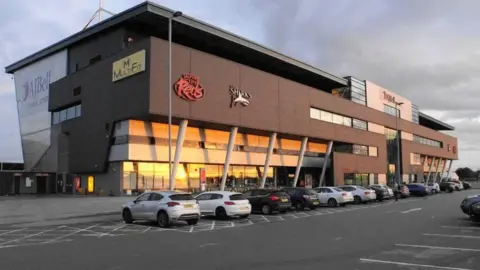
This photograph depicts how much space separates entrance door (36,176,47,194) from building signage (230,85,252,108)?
25951 mm

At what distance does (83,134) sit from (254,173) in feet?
65.2

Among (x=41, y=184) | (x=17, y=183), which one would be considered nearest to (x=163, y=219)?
(x=41, y=184)

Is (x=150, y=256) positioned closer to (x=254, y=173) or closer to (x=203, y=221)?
(x=203, y=221)

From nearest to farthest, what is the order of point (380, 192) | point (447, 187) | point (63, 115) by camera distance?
point (380, 192) < point (63, 115) < point (447, 187)

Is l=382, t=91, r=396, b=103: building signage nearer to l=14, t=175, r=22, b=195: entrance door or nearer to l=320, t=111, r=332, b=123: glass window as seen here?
l=320, t=111, r=332, b=123: glass window

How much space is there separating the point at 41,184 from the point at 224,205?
132 ft

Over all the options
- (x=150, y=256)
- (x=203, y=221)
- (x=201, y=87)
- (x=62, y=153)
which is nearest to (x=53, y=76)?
(x=62, y=153)

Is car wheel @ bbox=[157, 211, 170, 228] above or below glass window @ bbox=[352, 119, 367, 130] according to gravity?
below

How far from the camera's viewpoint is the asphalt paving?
10078 millimetres

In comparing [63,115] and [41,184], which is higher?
[63,115]

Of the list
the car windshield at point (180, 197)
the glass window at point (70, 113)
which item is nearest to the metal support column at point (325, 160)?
the glass window at point (70, 113)

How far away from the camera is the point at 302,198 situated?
2891 cm

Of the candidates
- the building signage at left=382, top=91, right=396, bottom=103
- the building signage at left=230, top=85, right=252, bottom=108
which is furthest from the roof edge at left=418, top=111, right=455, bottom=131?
the building signage at left=230, top=85, right=252, bottom=108

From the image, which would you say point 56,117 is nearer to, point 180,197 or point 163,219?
point 180,197
